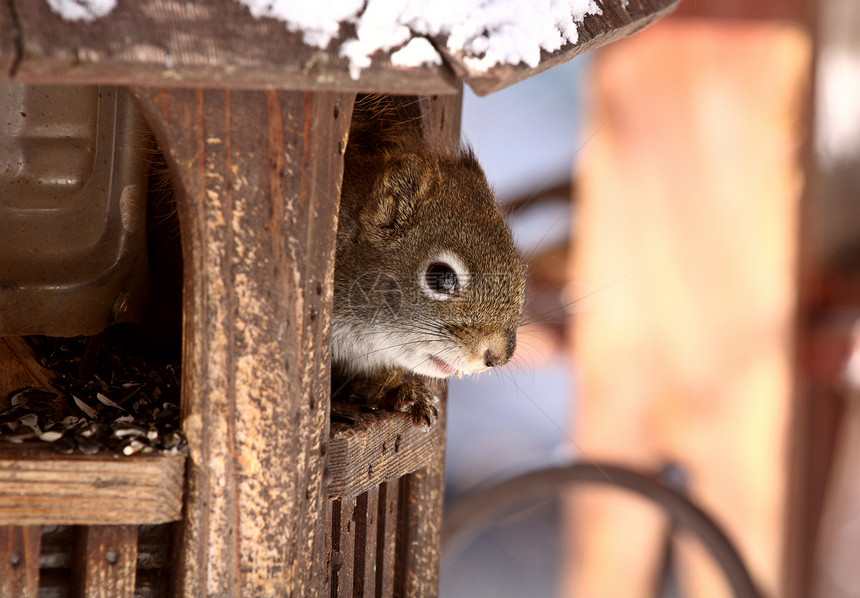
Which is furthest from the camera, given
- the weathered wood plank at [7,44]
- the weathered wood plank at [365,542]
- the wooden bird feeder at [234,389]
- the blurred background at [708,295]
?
the blurred background at [708,295]

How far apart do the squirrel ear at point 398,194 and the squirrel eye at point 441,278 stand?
6 centimetres

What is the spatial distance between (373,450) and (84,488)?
0.30m

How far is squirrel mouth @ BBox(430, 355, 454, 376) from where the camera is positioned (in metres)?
1.06

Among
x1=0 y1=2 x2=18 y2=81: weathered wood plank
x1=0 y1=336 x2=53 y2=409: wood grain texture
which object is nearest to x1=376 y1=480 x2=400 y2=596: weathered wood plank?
x1=0 y1=336 x2=53 y2=409: wood grain texture

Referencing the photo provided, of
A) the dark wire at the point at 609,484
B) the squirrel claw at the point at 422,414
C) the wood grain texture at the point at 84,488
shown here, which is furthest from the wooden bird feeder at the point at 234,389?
the dark wire at the point at 609,484

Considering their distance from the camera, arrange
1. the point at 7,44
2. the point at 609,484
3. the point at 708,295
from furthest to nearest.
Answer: the point at 708,295, the point at 609,484, the point at 7,44

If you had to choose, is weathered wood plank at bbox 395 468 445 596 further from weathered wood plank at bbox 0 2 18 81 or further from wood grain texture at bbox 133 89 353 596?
weathered wood plank at bbox 0 2 18 81

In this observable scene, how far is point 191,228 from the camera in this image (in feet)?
2.39

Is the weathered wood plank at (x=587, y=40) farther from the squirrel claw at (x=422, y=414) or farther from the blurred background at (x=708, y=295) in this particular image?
the blurred background at (x=708, y=295)

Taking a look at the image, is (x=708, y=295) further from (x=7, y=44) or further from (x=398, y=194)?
(x=7, y=44)

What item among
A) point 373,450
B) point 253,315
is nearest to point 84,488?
point 253,315

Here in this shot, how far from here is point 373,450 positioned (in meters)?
0.94

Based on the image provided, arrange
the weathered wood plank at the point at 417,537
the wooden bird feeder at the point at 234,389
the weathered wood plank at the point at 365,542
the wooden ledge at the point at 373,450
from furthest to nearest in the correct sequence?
the weathered wood plank at the point at 417,537
the weathered wood plank at the point at 365,542
the wooden ledge at the point at 373,450
the wooden bird feeder at the point at 234,389

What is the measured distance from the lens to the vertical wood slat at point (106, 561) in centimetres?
74
